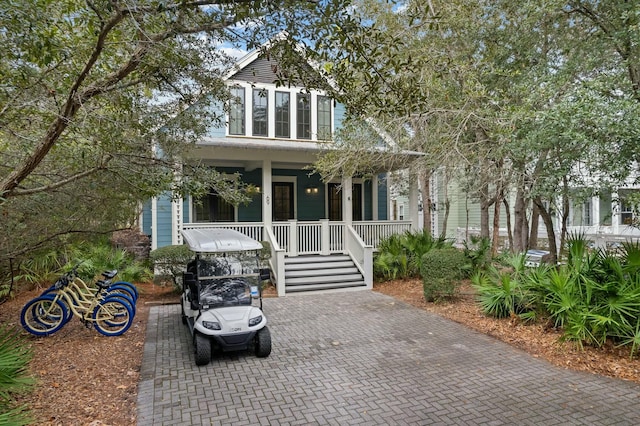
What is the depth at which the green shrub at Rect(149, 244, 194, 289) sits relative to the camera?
10312 millimetres

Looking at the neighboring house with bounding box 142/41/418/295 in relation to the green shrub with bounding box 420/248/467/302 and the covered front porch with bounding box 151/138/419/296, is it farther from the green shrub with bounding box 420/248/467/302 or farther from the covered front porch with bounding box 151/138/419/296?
the green shrub with bounding box 420/248/467/302

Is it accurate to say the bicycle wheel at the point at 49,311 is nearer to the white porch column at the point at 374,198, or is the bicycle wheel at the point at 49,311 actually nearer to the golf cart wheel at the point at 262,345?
the golf cart wheel at the point at 262,345

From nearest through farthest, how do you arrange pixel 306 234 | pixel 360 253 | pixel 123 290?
pixel 123 290, pixel 360 253, pixel 306 234

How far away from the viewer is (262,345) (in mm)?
5816

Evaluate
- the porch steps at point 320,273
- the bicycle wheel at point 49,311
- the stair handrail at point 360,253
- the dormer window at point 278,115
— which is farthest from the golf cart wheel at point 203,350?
the dormer window at point 278,115

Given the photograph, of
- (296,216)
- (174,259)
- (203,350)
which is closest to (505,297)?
(203,350)

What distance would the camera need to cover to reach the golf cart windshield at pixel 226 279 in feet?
19.8

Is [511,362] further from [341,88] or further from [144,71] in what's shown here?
[144,71]

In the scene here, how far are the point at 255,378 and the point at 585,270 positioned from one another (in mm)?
5703

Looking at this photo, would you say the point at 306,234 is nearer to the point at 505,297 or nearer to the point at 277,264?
the point at 277,264

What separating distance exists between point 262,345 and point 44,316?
403 cm

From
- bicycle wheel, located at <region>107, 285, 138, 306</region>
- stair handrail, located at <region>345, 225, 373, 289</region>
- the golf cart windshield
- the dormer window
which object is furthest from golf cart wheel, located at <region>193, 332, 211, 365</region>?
the dormer window

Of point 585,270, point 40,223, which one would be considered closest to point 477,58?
point 585,270

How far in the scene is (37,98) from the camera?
4914 mm
